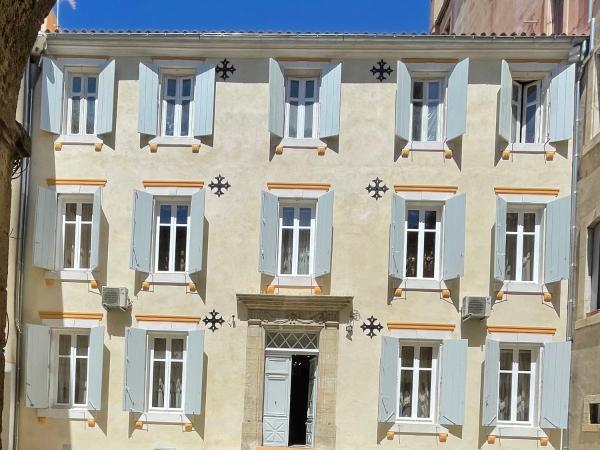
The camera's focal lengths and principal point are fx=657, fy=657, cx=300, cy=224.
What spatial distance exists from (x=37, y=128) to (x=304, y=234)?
561 centimetres

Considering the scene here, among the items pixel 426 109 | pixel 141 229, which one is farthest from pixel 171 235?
pixel 426 109

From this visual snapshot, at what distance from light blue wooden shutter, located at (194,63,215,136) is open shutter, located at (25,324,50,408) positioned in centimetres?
481

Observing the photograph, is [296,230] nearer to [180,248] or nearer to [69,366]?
[180,248]

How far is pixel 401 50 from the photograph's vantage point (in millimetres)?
12477

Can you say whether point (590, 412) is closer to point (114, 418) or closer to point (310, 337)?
point (310, 337)

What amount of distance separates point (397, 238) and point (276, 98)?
136 inches

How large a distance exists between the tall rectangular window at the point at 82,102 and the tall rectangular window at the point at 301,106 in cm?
383

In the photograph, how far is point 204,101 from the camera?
12.4 m

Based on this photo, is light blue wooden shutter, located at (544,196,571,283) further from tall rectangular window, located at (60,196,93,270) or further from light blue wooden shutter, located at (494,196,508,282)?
tall rectangular window, located at (60,196,93,270)

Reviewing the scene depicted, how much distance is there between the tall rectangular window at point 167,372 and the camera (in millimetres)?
12586

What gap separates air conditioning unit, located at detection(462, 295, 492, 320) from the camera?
11914 mm

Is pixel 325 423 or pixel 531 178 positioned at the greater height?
pixel 531 178

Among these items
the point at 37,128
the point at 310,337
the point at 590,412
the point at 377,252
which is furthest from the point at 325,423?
the point at 37,128

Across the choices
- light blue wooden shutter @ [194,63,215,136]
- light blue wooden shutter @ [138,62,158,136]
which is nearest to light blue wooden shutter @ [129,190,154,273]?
light blue wooden shutter @ [138,62,158,136]
